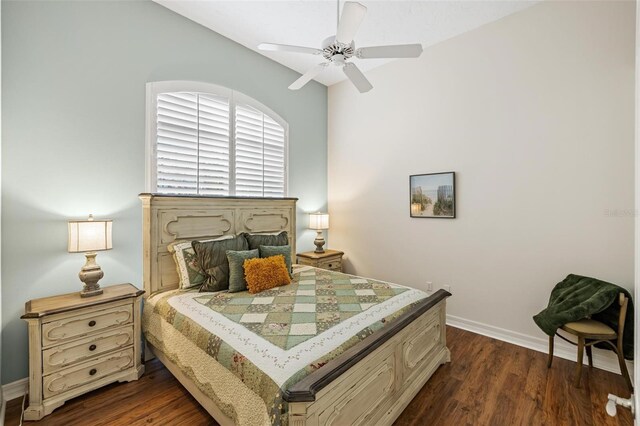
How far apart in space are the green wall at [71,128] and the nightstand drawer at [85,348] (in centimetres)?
44

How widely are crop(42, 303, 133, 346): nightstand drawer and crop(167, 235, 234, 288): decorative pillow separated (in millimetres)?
438

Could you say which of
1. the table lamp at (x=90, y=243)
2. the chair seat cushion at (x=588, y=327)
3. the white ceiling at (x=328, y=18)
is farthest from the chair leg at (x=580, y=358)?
the table lamp at (x=90, y=243)

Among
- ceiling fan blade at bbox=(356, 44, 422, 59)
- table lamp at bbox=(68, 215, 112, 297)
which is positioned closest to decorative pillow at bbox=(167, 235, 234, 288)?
table lamp at bbox=(68, 215, 112, 297)

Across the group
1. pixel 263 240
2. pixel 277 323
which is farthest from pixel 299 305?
pixel 263 240

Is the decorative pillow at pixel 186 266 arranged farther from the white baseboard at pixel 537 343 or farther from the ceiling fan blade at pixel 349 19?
the white baseboard at pixel 537 343

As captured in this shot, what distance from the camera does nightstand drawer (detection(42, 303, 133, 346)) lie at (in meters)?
1.92

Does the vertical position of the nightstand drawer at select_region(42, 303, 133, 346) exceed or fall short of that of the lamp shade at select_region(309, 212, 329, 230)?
it falls short

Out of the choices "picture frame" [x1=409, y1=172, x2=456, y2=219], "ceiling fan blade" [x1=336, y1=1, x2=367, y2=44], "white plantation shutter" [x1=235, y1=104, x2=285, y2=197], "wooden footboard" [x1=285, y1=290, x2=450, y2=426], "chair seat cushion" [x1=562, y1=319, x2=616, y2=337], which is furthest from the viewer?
"white plantation shutter" [x1=235, y1=104, x2=285, y2=197]

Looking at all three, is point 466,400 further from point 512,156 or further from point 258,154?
point 258,154

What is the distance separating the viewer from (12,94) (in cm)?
204

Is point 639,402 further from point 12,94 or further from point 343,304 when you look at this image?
point 12,94

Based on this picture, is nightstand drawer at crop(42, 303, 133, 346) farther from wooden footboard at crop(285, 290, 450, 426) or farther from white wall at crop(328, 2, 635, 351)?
white wall at crop(328, 2, 635, 351)

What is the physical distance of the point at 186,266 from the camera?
2590 mm

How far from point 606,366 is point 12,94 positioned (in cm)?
511
